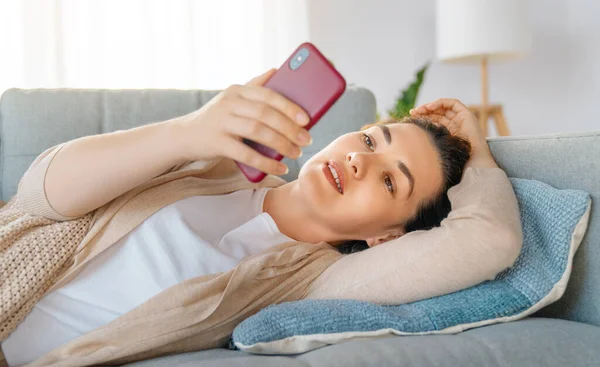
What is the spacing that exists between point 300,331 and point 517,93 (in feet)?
9.85

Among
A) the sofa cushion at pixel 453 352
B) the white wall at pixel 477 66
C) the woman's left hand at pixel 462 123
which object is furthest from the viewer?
the white wall at pixel 477 66

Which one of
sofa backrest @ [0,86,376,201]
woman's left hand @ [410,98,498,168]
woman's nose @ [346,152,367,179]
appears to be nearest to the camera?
woman's nose @ [346,152,367,179]

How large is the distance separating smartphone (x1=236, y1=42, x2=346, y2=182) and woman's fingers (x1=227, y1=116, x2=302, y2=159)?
4 centimetres

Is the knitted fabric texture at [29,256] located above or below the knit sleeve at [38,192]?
below

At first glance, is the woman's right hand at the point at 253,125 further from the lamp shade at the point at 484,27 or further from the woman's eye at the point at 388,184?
the lamp shade at the point at 484,27

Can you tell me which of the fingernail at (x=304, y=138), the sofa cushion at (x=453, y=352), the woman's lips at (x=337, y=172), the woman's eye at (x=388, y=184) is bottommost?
the sofa cushion at (x=453, y=352)

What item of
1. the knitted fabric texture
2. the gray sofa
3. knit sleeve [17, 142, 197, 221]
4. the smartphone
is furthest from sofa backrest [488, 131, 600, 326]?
the knitted fabric texture

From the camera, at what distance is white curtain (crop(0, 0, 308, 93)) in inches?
105

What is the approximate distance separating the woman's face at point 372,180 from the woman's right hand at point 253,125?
1.15 ft

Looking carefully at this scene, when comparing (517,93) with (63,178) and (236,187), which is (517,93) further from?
(63,178)

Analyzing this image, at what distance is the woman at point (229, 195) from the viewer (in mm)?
898

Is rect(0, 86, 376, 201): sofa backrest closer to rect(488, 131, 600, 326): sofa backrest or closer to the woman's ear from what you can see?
the woman's ear

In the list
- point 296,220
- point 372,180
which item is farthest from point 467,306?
point 296,220

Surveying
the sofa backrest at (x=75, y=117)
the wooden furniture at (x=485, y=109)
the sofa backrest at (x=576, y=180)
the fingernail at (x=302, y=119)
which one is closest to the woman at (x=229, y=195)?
the fingernail at (x=302, y=119)
